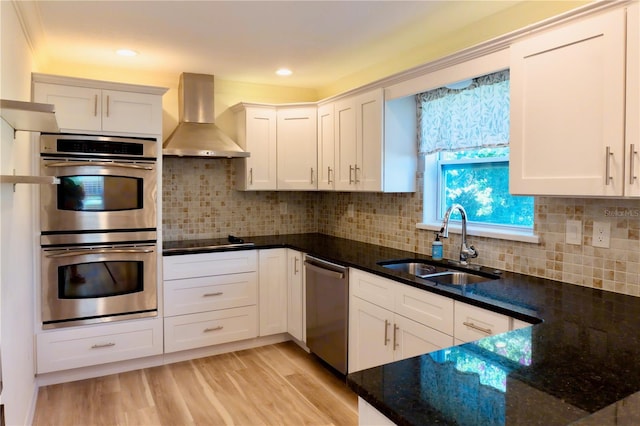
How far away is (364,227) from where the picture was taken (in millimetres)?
3865

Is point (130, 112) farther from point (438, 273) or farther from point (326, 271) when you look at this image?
point (438, 273)

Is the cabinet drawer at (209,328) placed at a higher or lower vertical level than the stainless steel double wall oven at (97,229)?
lower

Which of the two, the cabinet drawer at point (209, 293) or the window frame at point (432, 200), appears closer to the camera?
the window frame at point (432, 200)

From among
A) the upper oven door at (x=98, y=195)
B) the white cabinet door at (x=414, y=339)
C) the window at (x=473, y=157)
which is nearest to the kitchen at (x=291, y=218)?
the window at (x=473, y=157)

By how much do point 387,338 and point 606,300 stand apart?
44.7 inches


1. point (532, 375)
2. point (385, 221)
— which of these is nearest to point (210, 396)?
point (385, 221)

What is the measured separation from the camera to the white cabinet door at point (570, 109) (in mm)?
1724

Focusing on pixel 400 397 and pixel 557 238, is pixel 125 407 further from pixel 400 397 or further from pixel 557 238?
pixel 557 238

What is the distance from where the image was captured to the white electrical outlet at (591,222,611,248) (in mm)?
2072

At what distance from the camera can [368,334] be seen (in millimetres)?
2762

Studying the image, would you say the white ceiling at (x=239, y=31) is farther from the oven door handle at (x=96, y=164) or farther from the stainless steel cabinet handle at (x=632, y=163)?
the stainless steel cabinet handle at (x=632, y=163)

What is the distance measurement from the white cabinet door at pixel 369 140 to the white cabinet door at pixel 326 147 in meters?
Result: 0.37

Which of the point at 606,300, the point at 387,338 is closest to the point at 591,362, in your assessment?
the point at 606,300

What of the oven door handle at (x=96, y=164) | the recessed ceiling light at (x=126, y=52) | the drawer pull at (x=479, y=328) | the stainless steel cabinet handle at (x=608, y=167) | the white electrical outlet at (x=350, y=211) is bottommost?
the drawer pull at (x=479, y=328)
